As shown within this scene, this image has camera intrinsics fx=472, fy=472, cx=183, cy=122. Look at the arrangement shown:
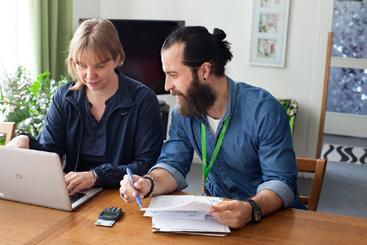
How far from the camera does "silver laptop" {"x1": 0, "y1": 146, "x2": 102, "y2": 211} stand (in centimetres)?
142

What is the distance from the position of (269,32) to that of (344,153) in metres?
1.59

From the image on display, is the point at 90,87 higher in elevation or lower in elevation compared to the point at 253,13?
lower

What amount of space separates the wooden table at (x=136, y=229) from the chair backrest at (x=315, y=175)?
302 mm

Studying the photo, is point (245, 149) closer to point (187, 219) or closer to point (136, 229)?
point (187, 219)

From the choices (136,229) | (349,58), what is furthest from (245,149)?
(349,58)

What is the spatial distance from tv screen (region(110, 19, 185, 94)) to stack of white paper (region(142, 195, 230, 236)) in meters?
2.50

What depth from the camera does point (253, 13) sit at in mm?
4109

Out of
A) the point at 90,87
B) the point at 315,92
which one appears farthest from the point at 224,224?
the point at 315,92

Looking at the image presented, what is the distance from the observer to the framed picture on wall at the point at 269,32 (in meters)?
4.05

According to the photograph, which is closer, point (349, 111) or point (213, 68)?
point (213, 68)

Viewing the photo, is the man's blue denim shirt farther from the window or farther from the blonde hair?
the window

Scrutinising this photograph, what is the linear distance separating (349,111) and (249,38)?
175 centimetres

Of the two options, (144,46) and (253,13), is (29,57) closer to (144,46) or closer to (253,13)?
(144,46)

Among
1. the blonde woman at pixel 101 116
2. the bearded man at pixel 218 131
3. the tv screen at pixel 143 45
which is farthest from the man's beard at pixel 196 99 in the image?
the tv screen at pixel 143 45
